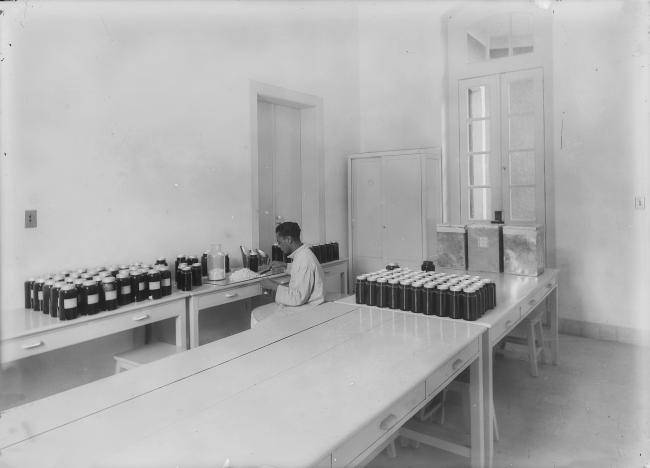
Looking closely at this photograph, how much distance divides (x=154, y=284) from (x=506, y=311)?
2217 millimetres

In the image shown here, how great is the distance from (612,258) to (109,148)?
15.3 feet

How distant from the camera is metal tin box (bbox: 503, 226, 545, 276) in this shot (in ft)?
11.2

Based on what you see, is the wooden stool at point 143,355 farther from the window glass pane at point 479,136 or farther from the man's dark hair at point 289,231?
the window glass pane at point 479,136

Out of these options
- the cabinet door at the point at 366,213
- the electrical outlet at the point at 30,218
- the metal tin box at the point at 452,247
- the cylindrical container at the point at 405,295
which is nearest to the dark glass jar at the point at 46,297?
the electrical outlet at the point at 30,218

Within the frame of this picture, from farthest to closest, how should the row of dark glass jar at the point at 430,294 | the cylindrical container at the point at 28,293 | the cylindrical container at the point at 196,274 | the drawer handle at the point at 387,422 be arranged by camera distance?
the cylindrical container at the point at 196,274 → the cylindrical container at the point at 28,293 → the row of dark glass jar at the point at 430,294 → the drawer handle at the point at 387,422

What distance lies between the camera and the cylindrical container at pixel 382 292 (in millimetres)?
2582

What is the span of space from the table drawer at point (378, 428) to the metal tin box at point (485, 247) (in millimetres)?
2177

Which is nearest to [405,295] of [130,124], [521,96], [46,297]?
[46,297]

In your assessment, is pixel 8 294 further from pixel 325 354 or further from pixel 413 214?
pixel 413 214

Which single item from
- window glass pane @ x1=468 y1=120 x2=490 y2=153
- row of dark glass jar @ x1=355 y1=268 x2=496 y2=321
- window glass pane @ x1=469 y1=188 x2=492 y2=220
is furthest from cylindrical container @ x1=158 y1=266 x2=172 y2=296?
window glass pane @ x1=468 y1=120 x2=490 y2=153

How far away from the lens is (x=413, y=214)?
5.29 metres

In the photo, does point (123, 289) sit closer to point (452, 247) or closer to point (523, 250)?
point (452, 247)

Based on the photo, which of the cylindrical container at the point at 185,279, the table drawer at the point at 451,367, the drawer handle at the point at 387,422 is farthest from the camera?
the cylindrical container at the point at 185,279

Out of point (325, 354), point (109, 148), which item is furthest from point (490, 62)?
point (325, 354)
